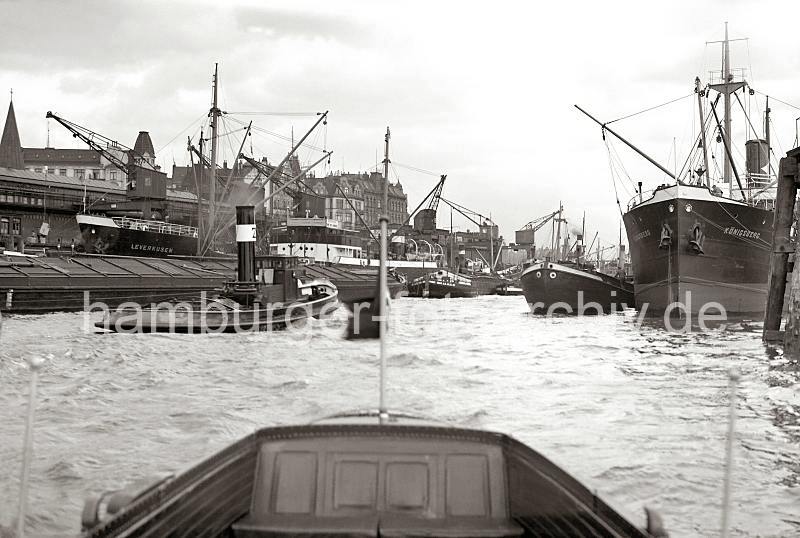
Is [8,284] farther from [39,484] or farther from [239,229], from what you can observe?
[39,484]

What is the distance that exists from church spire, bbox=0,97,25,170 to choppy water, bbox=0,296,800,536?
3412 inches

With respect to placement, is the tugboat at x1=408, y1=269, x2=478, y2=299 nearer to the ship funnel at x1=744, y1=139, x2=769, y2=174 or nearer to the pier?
the ship funnel at x1=744, y1=139, x2=769, y2=174

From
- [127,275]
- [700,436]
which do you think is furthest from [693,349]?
[127,275]

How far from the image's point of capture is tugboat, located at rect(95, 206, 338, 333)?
21.5 meters

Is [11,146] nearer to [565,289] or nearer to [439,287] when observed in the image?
[439,287]

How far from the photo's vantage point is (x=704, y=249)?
3159 cm

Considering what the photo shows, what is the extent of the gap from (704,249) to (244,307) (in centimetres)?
2212

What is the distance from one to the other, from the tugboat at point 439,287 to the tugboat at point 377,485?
62.3 m

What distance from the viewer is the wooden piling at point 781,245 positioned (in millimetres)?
20203

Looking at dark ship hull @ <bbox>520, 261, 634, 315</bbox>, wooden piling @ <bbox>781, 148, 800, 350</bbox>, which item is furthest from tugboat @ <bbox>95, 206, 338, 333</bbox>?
dark ship hull @ <bbox>520, 261, 634, 315</bbox>

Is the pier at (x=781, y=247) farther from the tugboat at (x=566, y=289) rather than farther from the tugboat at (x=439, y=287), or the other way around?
the tugboat at (x=439, y=287)

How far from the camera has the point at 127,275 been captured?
3462 cm

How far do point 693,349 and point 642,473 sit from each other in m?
13.6

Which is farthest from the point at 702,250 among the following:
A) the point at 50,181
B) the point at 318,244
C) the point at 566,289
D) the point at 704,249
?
the point at 50,181
